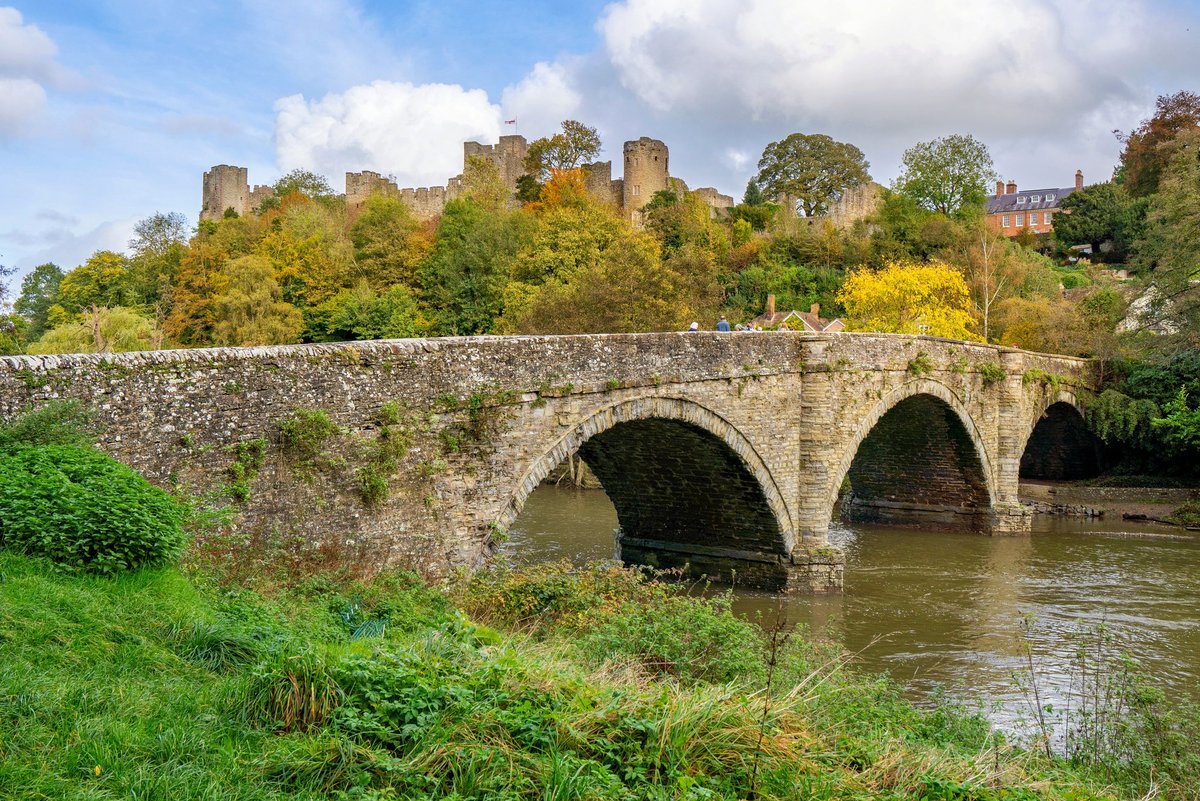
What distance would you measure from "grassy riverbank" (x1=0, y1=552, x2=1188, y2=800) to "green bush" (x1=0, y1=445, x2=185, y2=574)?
17cm

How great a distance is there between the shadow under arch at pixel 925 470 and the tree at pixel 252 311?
22876mm

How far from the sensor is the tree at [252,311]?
38.0m

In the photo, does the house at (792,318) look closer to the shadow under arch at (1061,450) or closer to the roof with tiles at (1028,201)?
the shadow under arch at (1061,450)

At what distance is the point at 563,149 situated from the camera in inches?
2218

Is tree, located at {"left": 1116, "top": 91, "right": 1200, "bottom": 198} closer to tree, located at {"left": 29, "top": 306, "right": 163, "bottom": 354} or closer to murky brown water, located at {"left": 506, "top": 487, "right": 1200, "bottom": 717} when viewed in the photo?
murky brown water, located at {"left": 506, "top": 487, "right": 1200, "bottom": 717}

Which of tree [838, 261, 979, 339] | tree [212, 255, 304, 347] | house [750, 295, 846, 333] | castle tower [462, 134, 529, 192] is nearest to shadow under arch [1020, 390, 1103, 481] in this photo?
tree [838, 261, 979, 339]

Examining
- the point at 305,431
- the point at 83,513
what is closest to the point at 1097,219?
the point at 305,431

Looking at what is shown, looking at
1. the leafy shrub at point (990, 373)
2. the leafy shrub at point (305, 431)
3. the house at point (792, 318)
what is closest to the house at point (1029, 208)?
the house at point (792, 318)

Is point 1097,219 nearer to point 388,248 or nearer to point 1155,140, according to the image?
point 1155,140

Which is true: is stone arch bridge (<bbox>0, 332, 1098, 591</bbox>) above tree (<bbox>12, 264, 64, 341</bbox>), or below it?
A: below

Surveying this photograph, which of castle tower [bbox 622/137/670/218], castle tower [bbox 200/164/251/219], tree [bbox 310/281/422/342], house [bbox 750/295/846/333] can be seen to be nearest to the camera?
tree [bbox 310/281/422/342]

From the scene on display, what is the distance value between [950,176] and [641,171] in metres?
16.7

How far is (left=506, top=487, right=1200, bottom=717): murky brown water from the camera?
12727 mm

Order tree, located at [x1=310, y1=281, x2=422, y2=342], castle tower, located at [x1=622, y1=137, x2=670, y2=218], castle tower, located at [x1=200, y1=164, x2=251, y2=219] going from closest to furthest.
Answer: tree, located at [x1=310, y1=281, x2=422, y2=342], castle tower, located at [x1=622, y1=137, x2=670, y2=218], castle tower, located at [x1=200, y1=164, x2=251, y2=219]
